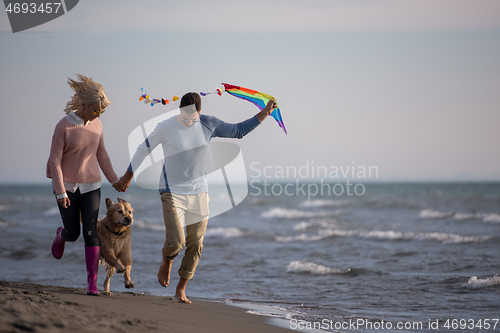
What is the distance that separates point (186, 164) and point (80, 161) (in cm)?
90

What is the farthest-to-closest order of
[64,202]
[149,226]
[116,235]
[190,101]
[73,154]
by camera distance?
1. [149,226]
2. [116,235]
3. [190,101]
4. [73,154]
5. [64,202]

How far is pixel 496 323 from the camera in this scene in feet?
15.4

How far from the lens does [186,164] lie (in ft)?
13.4

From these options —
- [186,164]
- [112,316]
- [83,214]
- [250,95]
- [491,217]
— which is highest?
[250,95]

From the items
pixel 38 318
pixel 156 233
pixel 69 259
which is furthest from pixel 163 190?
pixel 156 233

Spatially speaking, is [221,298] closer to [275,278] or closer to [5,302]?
[275,278]

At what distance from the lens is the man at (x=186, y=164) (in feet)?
13.3

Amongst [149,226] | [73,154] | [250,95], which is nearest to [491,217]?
[149,226]

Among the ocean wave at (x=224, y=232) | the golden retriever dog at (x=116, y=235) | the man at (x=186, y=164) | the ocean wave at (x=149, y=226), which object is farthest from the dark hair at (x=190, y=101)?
the ocean wave at (x=149, y=226)

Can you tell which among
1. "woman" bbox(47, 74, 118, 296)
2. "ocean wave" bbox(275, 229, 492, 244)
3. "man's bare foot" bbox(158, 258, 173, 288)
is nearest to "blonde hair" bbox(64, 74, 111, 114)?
"woman" bbox(47, 74, 118, 296)

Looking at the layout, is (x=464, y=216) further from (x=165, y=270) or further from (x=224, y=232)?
(x=165, y=270)

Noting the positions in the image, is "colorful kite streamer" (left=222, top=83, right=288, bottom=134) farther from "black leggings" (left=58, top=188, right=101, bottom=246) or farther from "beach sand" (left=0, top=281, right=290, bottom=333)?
"beach sand" (left=0, top=281, right=290, bottom=333)

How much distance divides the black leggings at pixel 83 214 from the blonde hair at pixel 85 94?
2.48 feet

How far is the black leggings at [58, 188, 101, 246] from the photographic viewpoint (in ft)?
12.9
